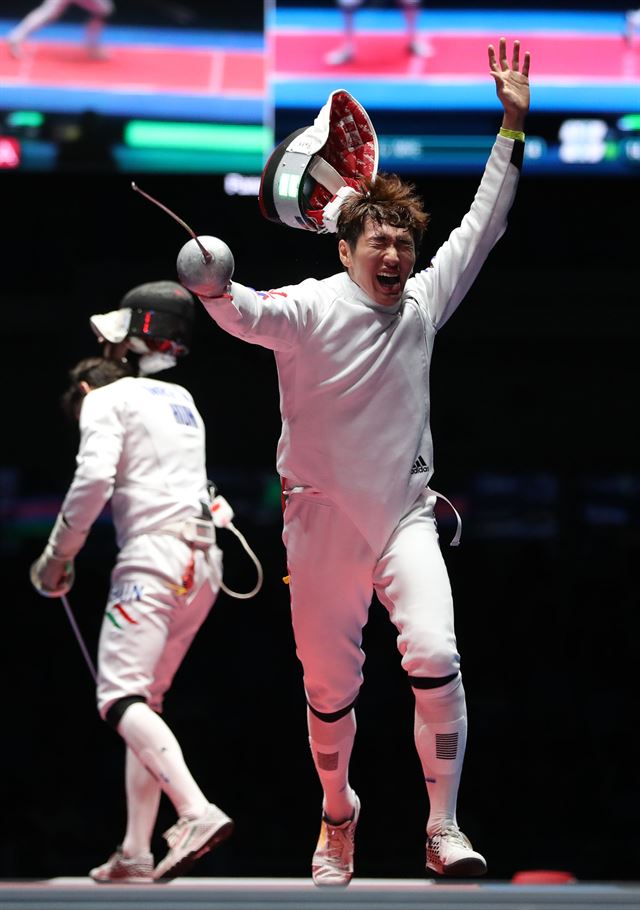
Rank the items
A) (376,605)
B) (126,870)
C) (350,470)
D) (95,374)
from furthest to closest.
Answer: (376,605) → (95,374) → (126,870) → (350,470)

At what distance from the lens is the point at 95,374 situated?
162 inches

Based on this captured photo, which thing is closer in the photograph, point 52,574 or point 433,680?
point 433,680

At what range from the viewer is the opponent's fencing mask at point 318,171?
315cm

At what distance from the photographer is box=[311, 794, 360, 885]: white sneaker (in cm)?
326

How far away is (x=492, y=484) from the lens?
25.3 feet

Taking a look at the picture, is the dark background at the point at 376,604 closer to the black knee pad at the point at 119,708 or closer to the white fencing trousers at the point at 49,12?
the white fencing trousers at the point at 49,12

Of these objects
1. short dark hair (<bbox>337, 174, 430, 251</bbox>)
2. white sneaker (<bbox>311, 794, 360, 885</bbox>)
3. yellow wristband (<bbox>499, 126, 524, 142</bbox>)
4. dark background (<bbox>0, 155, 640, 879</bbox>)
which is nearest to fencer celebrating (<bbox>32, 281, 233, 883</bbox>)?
white sneaker (<bbox>311, 794, 360, 885</bbox>)

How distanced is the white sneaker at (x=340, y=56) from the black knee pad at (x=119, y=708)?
3.35 meters

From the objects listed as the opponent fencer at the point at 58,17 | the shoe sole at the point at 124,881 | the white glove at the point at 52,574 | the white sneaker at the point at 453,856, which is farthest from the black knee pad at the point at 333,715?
the opponent fencer at the point at 58,17

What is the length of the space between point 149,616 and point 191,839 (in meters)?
0.74

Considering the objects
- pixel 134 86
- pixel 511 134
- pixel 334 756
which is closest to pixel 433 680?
pixel 334 756

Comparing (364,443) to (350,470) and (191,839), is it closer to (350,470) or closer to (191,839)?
(350,470)

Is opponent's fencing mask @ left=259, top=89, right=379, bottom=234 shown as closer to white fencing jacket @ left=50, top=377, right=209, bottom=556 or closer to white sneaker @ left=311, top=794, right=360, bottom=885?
white fencing jacket @ left=50, top=377, right=209, bottom=556

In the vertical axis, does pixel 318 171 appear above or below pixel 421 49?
below
